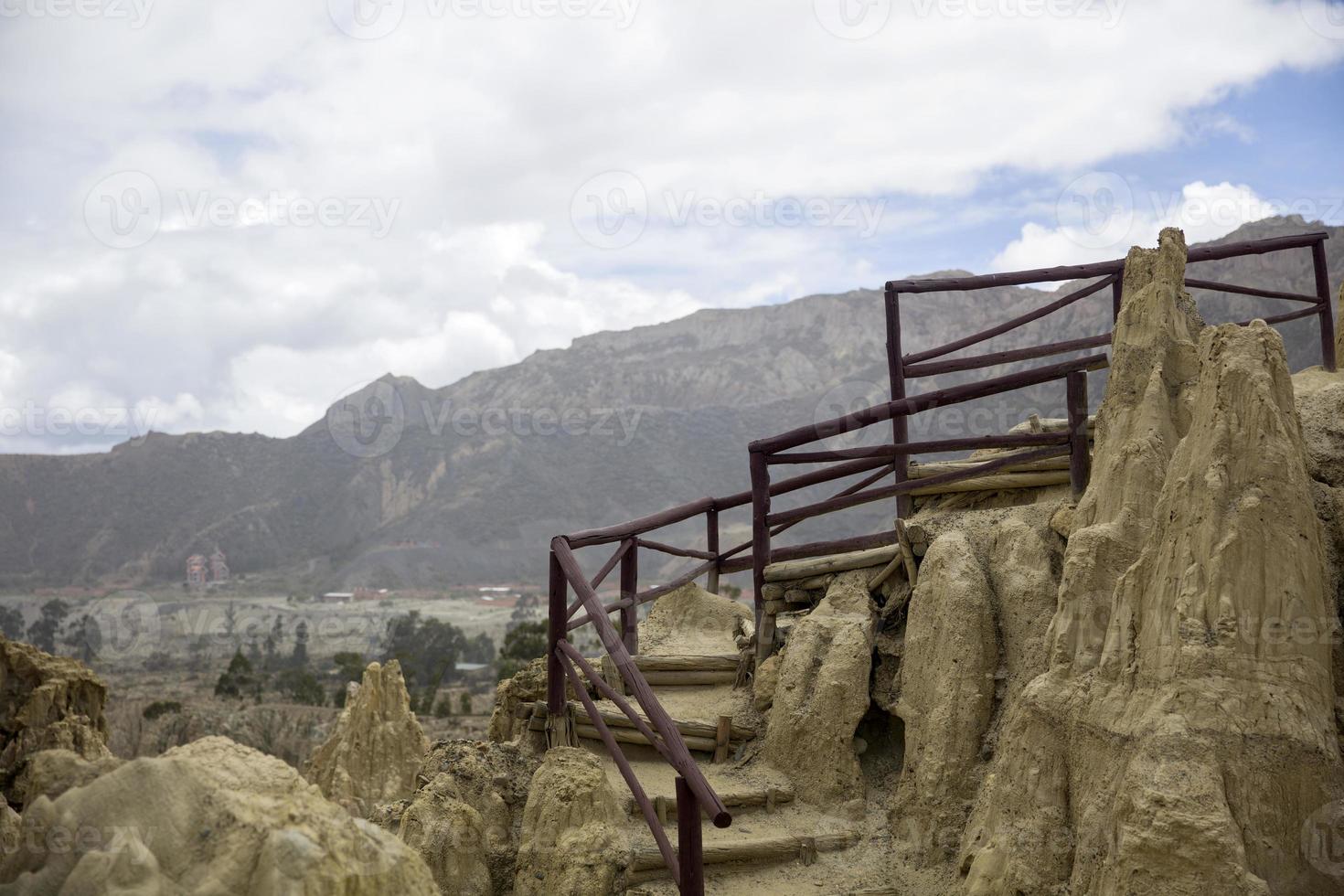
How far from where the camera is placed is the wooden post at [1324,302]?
26.5 feet

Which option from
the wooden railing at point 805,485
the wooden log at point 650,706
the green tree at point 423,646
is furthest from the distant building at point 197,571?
the wooden log at point 650,706

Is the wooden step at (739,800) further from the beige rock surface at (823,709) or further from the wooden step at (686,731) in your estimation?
the wooden step at (686,731)

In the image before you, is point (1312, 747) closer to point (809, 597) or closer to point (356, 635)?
point (809, 597)

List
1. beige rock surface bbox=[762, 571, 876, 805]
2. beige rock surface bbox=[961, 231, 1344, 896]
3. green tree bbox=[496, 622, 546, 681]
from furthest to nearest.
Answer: green tree bbox=[496, 622, 546, 681], beige rock surface bbox=[762, 571, 876, 805], beige rock surface bbox=[961, 231, 1344, 896]

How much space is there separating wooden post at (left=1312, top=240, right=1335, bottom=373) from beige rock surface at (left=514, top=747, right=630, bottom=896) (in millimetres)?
6094

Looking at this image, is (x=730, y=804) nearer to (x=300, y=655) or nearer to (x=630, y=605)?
(x=630, y=605)

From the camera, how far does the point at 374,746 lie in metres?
19.8

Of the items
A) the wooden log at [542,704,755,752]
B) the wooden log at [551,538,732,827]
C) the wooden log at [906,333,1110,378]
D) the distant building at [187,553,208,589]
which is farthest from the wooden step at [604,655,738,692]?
the distant building at [187,553,208,589]

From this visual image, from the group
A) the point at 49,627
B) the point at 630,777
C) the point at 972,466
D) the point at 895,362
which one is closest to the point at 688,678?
the point at 630,777

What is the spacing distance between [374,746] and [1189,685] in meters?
17.6

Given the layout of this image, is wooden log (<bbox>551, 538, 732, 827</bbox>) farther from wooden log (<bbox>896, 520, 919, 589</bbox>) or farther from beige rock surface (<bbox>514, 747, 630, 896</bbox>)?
wooden log (<bbox>896, 520, 919, 589</bbox>)

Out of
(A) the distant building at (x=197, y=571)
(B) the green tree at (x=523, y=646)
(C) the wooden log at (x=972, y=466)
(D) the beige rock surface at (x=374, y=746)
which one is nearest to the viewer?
(C) the wooden log at (x=972, y=466)

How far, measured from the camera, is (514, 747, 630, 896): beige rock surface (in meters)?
6.02

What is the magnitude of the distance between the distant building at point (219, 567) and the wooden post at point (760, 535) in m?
86.0
